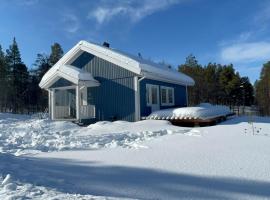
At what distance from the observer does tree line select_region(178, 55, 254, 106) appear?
1631 inches

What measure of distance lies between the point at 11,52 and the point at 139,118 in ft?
108

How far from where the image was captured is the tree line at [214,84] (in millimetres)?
41438

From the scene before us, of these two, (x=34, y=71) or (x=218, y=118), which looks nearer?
(x=218, y=118)

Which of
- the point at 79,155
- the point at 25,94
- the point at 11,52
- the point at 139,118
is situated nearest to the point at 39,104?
the point at 25,94

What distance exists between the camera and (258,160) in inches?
219

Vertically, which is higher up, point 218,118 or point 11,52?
point 11,52

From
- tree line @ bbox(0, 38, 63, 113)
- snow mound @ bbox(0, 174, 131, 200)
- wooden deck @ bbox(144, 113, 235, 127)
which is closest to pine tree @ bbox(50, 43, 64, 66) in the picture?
tree line @ bbox(0, 38, 63, 113)

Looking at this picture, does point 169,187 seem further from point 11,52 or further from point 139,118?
point 11,52

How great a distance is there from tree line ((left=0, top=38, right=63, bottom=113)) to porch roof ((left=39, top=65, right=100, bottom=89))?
25781 mm

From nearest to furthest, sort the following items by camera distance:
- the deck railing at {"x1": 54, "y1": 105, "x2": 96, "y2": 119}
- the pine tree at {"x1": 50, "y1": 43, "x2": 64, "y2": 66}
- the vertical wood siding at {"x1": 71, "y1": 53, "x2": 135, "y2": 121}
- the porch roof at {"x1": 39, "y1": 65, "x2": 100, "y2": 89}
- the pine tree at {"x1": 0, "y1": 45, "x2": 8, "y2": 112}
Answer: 1. the vertical wood siding at {"x1": 71, "y1": 53, "x2": 135, "y2": 121}
2. the porch roof at {"x1": 39, "y1": 65, "x2": 100, "y2": 89}
3. the deck railing at {"x1": 54, "y1": 105, "x2": 96, "y2": 119}
4. the pine tree at {"x1": 0, "y1": 45, "x2": 8, "y2": 112}
5. the pine tree at {"x1": 50, "y1": 43, "x2": 64, "y2": 66}

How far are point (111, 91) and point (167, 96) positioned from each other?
13.4ft

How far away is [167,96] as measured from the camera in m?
19.1

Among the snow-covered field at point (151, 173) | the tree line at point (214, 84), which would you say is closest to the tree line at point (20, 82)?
the tree line at point (214, 84)

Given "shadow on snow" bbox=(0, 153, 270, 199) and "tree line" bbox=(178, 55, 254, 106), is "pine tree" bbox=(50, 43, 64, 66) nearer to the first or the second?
"tree line" bbox=(178, 55, 254, 106)
